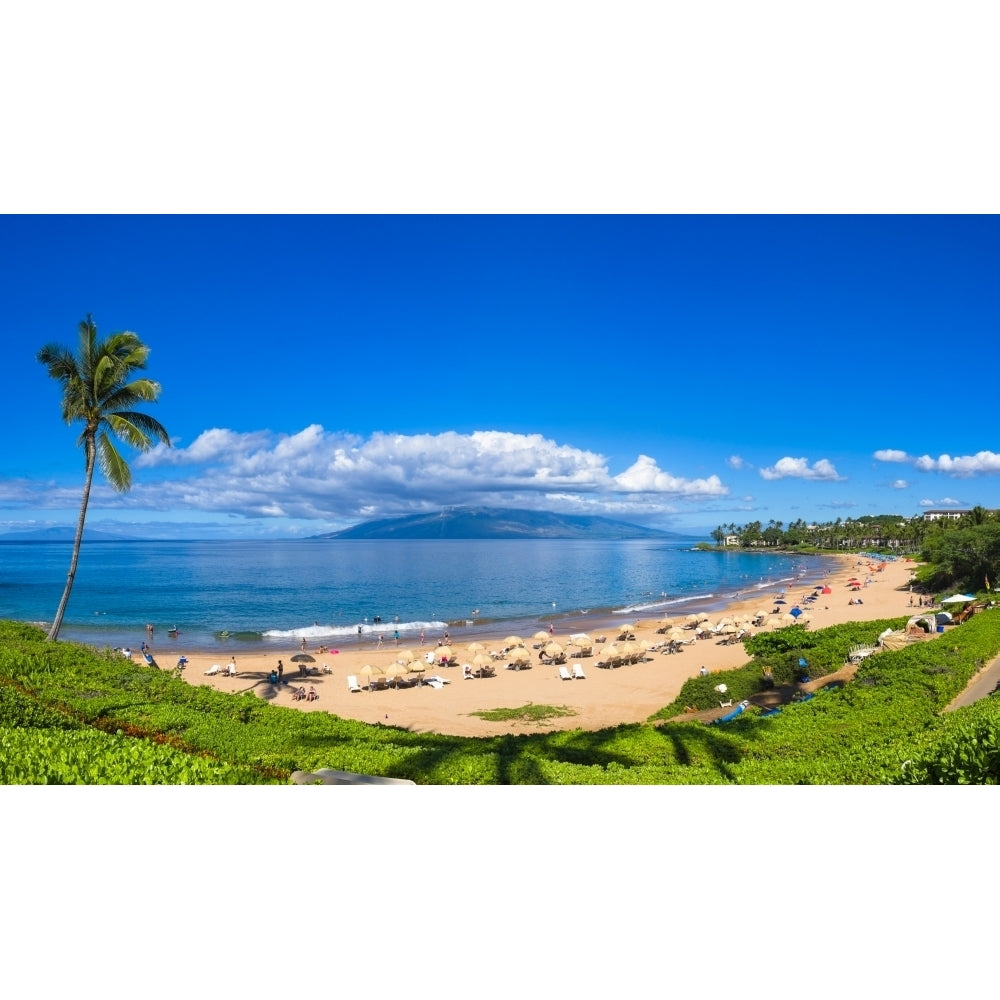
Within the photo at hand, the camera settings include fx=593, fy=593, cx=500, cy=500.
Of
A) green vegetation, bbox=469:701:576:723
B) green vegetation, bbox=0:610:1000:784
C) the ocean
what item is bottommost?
green vegetation, bbox=469:701:576:723

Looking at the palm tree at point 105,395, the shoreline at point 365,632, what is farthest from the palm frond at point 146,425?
the shoreline at point 365,632

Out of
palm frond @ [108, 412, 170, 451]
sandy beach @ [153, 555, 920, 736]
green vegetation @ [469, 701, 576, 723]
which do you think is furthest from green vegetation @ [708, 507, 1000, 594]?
palm frond @ [108, 412, 170, 451]

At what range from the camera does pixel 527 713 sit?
741 inches

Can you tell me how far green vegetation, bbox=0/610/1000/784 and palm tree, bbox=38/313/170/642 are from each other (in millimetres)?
4565

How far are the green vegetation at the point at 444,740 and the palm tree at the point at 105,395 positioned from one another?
4.57 metres

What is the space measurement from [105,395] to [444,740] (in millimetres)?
13699

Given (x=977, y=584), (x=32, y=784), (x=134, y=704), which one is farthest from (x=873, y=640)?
(x=977, y=584)

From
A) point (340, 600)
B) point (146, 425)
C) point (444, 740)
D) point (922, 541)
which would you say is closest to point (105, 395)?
point (146, 425)

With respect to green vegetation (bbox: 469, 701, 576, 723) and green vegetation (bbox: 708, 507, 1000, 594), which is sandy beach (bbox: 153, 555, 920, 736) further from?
green vegetation (bbox: 708, 507, 1000, 594)

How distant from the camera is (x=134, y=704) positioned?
28.4ft

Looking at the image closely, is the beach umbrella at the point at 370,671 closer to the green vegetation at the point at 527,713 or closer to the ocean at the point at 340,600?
the green vegetation at the point at 527,713

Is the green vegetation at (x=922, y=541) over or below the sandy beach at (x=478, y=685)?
over

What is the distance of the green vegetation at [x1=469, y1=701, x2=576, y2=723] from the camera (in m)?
18.3

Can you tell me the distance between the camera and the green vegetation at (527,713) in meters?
18.3
